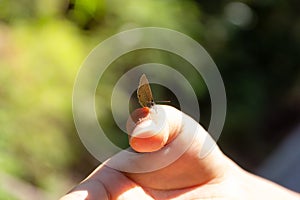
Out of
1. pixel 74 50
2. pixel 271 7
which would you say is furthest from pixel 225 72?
pixel 74 50

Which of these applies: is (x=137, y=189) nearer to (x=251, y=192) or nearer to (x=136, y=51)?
(x=251, y=192)

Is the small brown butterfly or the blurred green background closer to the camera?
the small brown butterfly

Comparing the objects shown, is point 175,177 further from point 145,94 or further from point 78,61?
point 78,61

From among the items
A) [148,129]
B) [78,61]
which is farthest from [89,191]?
[78,61]

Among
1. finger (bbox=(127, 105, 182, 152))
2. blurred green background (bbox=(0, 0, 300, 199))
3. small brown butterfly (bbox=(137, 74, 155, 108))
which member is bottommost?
blurred green background (bbox=(0, 0, 300, 199))

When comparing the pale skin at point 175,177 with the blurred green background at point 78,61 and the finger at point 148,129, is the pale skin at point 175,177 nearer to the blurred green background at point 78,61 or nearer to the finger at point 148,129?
the finger at point 148,129

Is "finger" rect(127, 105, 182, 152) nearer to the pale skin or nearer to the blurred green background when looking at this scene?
the pale skin

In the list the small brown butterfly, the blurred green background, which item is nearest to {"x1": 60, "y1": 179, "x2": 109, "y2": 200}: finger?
the small brown butterfly
